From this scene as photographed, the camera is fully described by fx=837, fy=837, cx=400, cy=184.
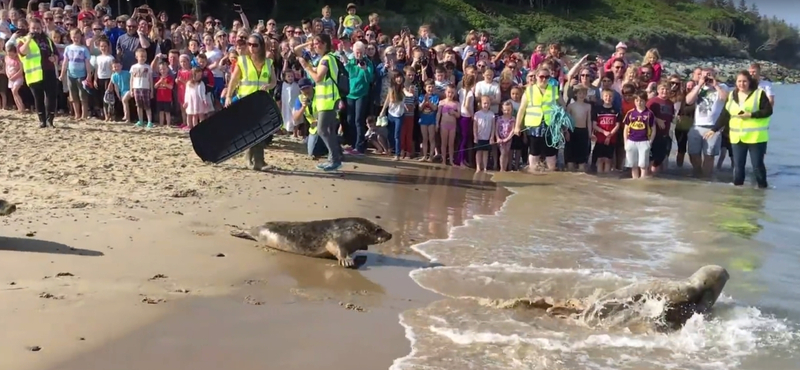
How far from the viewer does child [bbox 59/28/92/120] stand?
13.2 meters

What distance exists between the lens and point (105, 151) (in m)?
10.7

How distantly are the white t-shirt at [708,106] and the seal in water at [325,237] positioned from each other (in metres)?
7.22

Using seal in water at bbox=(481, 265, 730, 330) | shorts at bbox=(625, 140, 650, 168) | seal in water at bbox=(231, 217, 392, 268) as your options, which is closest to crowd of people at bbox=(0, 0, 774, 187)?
shorts at bbox=(625, 140, 650, 168)

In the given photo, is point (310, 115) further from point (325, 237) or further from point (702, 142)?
point (702, 142)

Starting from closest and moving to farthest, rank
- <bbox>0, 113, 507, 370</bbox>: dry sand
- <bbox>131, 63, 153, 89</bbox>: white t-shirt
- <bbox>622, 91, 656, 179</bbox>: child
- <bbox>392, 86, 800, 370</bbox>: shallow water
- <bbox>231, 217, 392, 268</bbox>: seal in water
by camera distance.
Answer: <bbox>0, 113, 507, 370</bbox>: dry sand, <bbox>392, 86, 800, 370</bbox>: shallow water, <bbox>231, 217, 392, 268</bbox>: seal in water, <bbox>622, 91, 656, 179</bbox>: child, <bbox>131, 63, 153, 89</bbox>: white t-shirt

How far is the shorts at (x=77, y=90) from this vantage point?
1346cm

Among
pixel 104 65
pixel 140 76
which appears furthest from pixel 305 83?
pixel 104 65

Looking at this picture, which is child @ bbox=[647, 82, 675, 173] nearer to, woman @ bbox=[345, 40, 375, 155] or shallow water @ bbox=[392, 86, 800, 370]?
shallow water @ bbox=[392, 86, 800, 370]

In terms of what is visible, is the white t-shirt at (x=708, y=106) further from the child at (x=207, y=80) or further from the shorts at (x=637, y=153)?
the child at (x=207, y=80)

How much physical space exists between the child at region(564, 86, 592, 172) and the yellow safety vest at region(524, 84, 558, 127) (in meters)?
0.40

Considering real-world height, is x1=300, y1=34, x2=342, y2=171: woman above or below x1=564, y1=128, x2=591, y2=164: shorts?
above

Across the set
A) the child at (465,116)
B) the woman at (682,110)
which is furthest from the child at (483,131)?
the woman at (682,110)

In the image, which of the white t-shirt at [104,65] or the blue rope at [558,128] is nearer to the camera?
the blue rope at [558,128]

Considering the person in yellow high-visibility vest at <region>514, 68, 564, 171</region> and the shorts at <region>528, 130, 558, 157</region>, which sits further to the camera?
the shorts at <region>528, 130, 558, 157</region>
